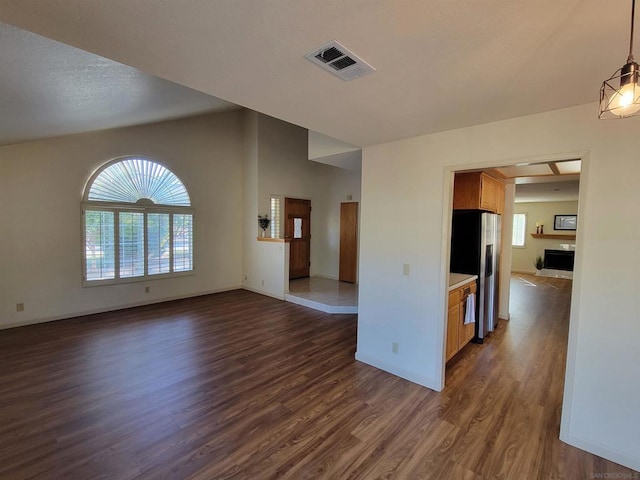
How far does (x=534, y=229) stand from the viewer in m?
10.1

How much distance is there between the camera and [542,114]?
87.6 inches

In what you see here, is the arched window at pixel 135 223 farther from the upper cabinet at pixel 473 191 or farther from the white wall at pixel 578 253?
the upper cabinet at pixel 473 191

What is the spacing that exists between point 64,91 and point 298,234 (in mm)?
5441

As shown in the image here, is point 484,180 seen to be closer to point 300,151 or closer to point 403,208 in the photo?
point 403,208

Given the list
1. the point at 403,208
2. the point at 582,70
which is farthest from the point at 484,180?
the point at 582,70

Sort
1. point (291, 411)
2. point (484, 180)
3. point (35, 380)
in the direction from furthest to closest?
point (484, 180), point (35, 380), point (291, 411)

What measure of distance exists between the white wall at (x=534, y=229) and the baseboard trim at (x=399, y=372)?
949cm

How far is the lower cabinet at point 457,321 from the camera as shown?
318cm

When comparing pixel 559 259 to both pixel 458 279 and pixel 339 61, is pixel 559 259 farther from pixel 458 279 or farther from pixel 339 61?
pixel 339 61

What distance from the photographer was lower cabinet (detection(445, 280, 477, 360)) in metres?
3.18

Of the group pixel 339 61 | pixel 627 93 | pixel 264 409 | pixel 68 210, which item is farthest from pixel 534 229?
pixel 68 210

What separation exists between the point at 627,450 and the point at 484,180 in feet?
9.06

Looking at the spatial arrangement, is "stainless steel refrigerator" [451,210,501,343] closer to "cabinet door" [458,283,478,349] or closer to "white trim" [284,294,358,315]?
"cabinet door" [458,283,478,349]

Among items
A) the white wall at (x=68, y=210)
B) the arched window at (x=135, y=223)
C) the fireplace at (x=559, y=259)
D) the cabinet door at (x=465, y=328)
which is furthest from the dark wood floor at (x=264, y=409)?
the fireplace at (x=559, y=259)
